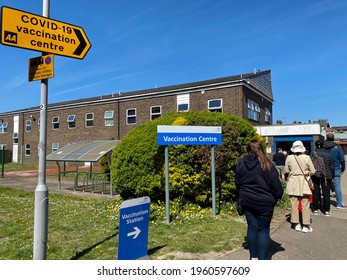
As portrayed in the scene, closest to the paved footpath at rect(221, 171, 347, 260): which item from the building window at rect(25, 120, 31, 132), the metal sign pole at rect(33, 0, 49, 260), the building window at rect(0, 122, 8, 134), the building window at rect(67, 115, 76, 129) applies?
the metal sign pole at rect(33, 0, 49, 260)

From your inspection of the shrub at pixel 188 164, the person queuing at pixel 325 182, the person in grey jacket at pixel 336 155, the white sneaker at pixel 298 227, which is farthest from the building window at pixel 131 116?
the white sneaker at pixel 298 227

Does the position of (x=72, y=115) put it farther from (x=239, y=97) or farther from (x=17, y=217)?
(x=17, y=217)

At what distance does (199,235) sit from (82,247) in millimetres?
2093

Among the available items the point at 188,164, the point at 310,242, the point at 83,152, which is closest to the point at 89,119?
the point at 83,152

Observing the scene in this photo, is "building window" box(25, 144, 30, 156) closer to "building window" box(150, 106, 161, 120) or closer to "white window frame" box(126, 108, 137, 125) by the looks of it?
"white window frame" box(126, 108, 137, 125)

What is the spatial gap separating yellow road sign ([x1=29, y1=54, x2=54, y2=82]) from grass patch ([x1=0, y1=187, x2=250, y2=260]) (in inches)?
109

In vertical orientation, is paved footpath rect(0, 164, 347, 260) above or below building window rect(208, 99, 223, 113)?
below

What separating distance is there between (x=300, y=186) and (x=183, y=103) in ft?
56.3

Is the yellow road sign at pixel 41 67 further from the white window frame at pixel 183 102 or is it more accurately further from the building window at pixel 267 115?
the building window at pixel 267 115

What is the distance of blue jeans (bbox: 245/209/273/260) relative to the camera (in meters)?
3.88

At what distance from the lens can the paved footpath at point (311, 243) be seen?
4.46 meters

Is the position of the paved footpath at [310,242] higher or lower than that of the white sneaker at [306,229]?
lower

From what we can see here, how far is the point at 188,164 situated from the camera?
7527 mm

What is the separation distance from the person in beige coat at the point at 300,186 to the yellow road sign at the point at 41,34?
4588mm
